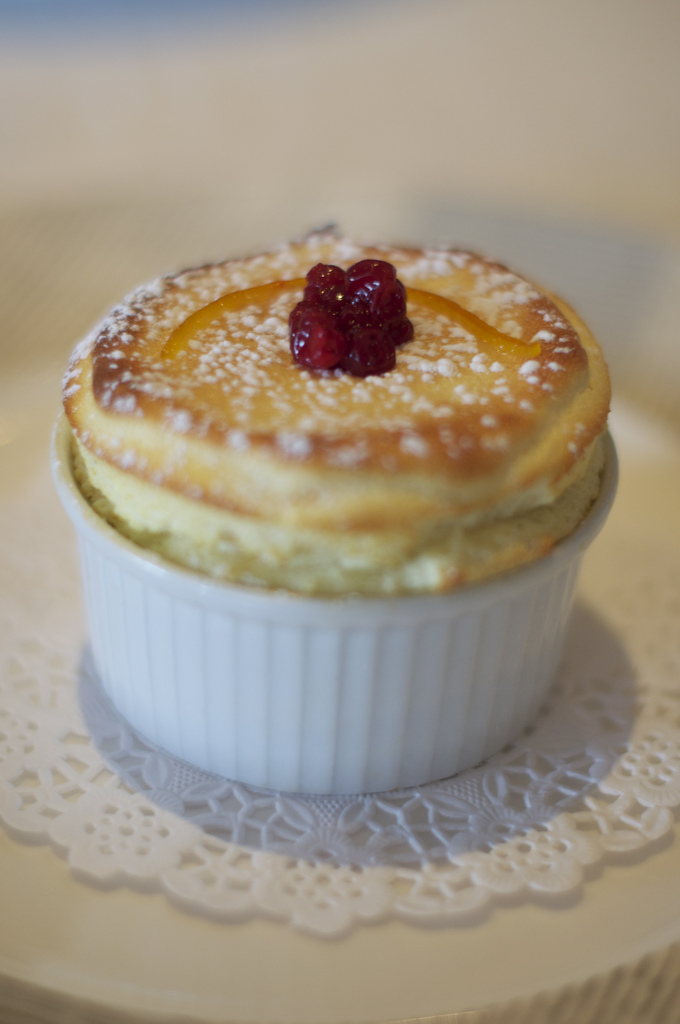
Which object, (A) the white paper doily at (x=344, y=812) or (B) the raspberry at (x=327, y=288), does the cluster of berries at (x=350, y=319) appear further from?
(A) the white paper doily at (x=344, y=812)

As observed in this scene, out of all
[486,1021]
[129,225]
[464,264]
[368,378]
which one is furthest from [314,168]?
[486,1021]

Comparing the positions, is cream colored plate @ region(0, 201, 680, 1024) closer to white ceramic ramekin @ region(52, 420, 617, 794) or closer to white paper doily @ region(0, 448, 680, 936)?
white paper doily @ region(0, 448, 680, 936)

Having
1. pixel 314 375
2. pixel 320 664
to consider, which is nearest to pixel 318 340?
pixel 314 375

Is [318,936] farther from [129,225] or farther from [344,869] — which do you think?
[129,225]

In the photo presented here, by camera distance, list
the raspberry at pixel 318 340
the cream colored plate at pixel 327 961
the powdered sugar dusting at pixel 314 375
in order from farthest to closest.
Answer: the raspberry at pixel 318 340
the powdered sugar dusting at pixel 314 375
the cream colored plate at pixel 327 961

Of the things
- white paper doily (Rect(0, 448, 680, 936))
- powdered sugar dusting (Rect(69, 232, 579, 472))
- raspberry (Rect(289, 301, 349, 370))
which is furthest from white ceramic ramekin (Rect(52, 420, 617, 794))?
raspberry (Rect(289, 301, 349, 370))

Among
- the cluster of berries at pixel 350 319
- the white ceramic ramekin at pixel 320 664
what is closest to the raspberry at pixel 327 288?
the cluster of berries at pixel 350 319
